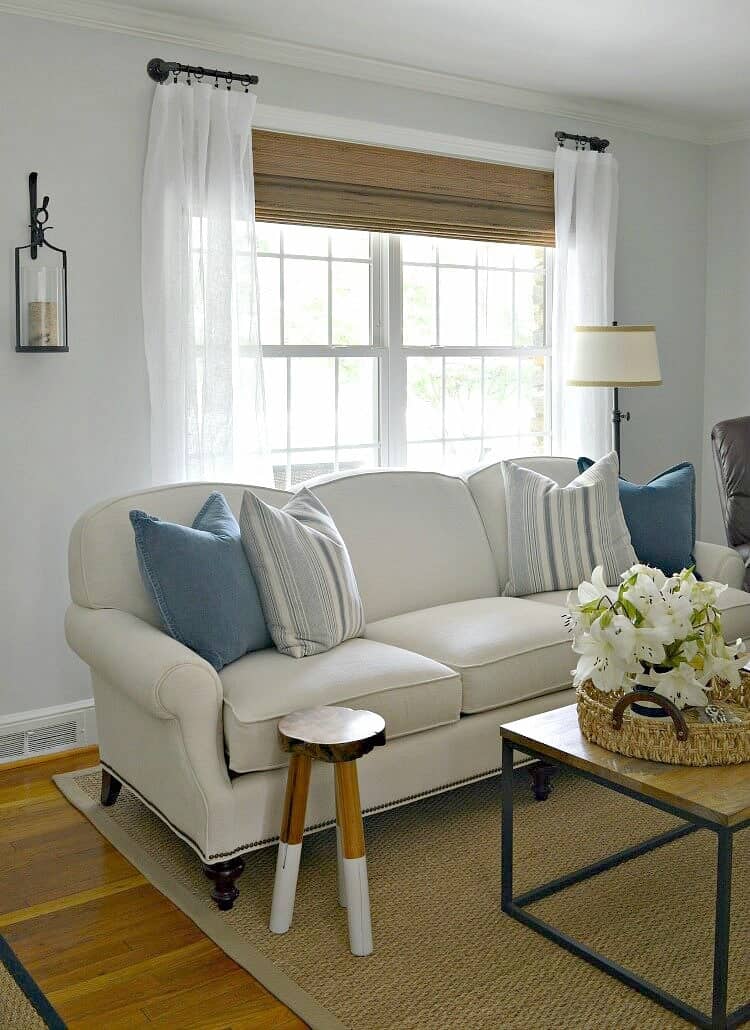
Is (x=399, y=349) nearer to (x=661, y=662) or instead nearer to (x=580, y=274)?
(x=580, y=274)

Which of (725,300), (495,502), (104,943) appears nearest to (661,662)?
(104,943)

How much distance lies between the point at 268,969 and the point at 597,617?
1.08 m

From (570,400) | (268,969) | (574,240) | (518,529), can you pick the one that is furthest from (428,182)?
(268,969)

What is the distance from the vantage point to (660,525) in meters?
4.00

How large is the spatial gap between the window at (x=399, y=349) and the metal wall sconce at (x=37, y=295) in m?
0.91

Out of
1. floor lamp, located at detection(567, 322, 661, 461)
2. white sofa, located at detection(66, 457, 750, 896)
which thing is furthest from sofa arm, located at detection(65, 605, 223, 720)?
floor lamp, located at detection(567, 322, 661, 461)

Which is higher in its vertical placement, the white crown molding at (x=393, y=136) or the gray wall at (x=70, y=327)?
the white crown molding at (x=393, y=136)

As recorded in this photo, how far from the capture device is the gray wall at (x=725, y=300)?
5.63 m

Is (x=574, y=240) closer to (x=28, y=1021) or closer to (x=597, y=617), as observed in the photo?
(x=597, y=617)

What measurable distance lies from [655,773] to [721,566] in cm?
198

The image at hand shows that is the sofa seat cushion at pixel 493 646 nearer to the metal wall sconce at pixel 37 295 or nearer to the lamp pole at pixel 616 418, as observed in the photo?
the metal wall sconce at pixel 37 295

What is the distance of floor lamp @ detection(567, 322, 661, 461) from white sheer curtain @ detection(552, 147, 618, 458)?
472mm

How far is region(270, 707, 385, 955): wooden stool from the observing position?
7.81 feet

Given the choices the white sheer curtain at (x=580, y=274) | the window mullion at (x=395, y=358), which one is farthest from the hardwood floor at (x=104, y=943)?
the white sheer curtain at (x=580, y=274)
